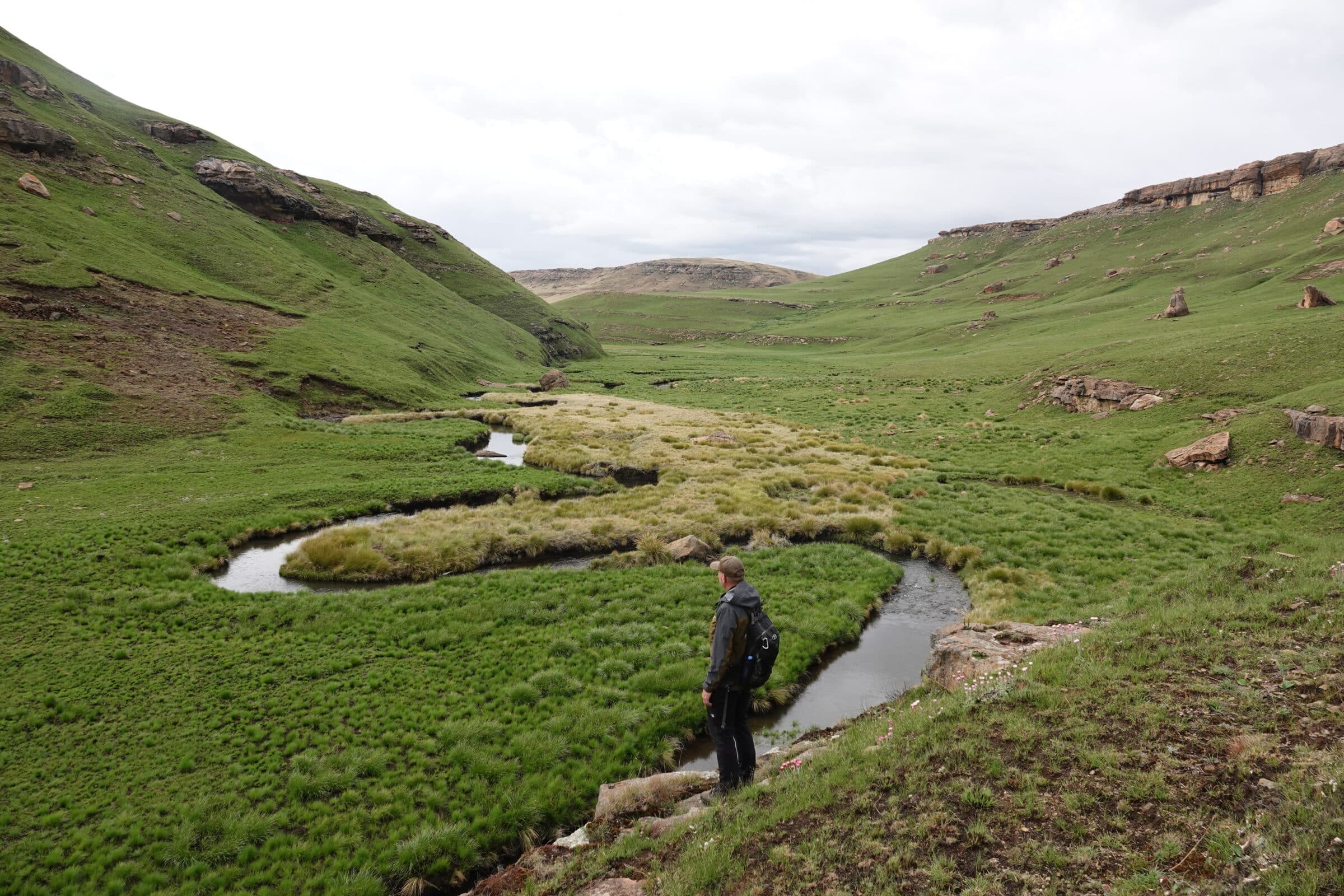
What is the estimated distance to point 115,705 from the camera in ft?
44.2

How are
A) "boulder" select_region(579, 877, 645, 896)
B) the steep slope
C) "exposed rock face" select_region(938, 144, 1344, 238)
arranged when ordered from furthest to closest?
"exposed rock face" select_region(938, 144, 1344, 238) → the steep slope → "boulder" select_region(579, 877, 645, 896)

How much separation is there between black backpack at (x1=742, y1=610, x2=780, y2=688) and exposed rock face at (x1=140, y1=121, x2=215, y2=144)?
463ft

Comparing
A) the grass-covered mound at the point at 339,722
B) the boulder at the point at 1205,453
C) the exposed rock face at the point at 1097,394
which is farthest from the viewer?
the exposed rock face at the point at 1097,394

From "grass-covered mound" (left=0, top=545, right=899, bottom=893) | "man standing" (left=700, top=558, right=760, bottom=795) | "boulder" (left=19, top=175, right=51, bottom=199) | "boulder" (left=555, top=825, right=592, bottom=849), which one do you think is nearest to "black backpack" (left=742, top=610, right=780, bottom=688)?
"man standing" (left=700, top=558, right=760, bottom=795)

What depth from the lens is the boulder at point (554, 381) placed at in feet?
282

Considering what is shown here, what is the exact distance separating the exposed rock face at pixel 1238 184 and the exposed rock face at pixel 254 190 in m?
198

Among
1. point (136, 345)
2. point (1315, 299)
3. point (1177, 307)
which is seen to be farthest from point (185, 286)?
point (1177, 307)

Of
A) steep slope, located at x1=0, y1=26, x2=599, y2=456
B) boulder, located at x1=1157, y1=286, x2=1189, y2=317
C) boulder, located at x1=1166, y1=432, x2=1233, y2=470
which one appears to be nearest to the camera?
boulder, located at x1=1166, y1=432, x2=1233, y2=470

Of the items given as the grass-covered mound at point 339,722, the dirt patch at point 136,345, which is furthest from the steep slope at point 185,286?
the grass-covered mound at point 339,722

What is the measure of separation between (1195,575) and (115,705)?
91.5 ft

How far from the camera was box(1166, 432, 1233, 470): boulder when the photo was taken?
29156 mm

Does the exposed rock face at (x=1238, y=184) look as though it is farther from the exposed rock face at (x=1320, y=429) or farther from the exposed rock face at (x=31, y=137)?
the exposed rock face at (x=31, y=137)

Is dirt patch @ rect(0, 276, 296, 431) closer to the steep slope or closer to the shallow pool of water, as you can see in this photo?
the steep slope

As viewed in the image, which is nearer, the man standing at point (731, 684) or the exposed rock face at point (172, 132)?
the man standing at point (731, 684)
